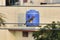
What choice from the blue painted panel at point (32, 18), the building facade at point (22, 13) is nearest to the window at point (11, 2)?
the building facade at point (22, 13)

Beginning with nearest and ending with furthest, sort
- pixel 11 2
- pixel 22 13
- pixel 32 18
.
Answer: pixel 32 18
pixel 22 13
pixel 11 2

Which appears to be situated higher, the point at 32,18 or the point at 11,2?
the point at 11,2

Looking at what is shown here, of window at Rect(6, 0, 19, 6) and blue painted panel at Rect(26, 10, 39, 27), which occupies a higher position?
window at Rect(6, 0, 19, 6)

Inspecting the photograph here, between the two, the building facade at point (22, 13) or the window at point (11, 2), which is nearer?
the building facade at point (22, 13)

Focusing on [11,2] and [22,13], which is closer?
[22,13]

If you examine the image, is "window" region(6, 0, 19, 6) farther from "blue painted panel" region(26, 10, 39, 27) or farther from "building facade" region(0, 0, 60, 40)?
"blue painted panel" region(26, 10, 39, 27)

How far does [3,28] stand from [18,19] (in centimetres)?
37

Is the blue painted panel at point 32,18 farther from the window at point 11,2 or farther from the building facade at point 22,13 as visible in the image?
the window at point 11,2

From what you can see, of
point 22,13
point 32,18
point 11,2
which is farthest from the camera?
point 11,2

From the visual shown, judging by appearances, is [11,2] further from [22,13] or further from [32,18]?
[32,18]

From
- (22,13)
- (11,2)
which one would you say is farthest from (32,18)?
(11,2)

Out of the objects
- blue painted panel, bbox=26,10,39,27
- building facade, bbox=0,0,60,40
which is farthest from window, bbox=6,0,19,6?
blue painted panel, bbox=26,10,39,27

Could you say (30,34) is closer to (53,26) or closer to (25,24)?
(25,24)

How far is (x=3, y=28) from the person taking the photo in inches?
274
